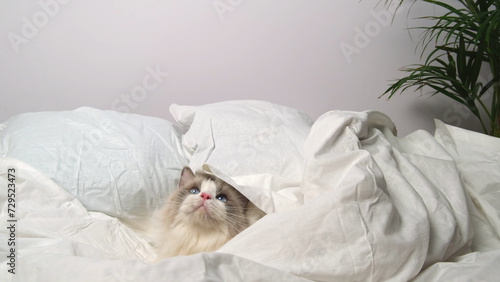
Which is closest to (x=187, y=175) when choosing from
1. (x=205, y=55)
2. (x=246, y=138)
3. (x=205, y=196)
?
(x=205, y=196)

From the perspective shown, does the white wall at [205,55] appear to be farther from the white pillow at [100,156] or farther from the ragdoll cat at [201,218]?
the ragdoll cat at [201,218]

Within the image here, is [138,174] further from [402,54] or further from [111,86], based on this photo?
[402,54]

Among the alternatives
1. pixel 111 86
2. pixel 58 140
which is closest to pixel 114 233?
pixel 58 140

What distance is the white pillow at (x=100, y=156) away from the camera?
1236mm

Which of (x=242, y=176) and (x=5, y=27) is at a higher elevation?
(x=5, y=27)

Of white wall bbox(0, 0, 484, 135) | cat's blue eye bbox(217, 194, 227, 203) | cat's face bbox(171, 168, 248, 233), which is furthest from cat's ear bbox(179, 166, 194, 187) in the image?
white wall bbox(0, 0, 484, 135)

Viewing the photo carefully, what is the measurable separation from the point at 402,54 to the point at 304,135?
3.72 ft

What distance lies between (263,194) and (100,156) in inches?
21.6

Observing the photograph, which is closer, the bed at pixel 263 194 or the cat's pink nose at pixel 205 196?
the bed at pixel 263 194

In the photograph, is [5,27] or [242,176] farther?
[5,27]

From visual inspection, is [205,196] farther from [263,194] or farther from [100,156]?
[100,156]

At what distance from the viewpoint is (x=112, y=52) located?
1925 mm

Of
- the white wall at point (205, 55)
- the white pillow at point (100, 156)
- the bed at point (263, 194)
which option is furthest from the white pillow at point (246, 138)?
the white wall at point (205, 55)

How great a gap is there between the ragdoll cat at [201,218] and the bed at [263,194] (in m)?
0.05
